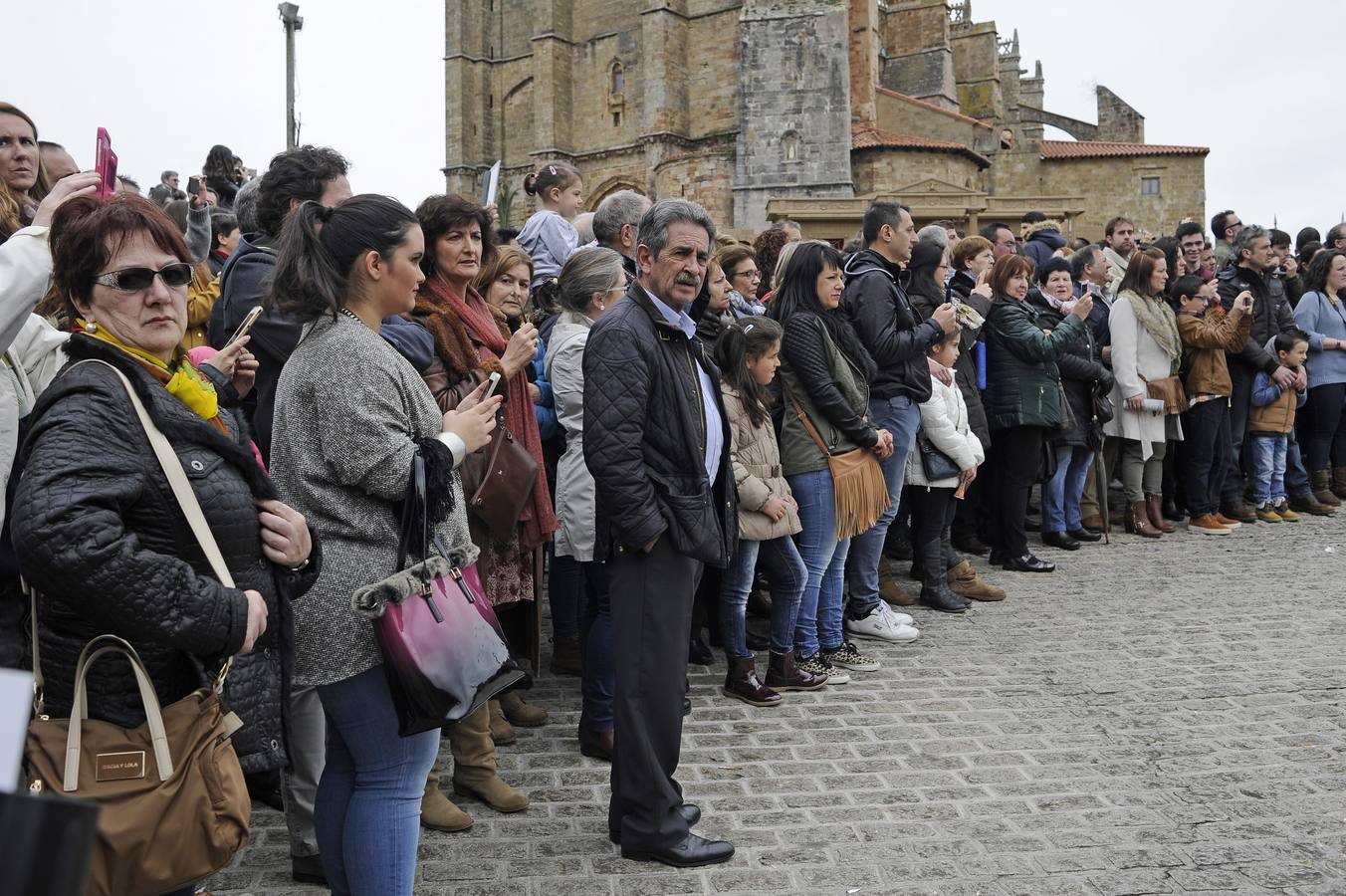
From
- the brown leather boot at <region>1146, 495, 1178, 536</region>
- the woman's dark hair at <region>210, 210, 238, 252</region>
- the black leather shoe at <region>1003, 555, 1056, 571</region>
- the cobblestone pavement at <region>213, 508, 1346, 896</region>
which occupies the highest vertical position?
the woman's dark hair at <region>210, 210, 238, 252</region>

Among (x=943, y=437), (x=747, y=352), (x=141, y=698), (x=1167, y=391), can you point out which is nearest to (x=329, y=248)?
(x=141, y=698)

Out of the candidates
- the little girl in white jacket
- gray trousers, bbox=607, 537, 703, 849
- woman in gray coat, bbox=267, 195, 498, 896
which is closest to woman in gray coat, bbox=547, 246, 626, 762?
gray trousers, bbox=607, 537, 703, 849

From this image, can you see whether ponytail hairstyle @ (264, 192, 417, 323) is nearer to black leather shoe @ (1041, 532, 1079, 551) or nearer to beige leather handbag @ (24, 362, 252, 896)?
beige leather handbag @ (24, 362, 252, 896)

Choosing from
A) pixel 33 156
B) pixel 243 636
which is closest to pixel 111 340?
pixel 243 636

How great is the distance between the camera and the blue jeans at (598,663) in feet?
16.0

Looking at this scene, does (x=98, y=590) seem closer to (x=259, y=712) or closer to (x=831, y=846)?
(x=259, y=712)

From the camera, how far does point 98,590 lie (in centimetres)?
219

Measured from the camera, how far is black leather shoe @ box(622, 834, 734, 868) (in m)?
3.81

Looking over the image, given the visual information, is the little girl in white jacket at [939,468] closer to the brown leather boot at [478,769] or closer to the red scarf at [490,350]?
the red scarf at [490,350]

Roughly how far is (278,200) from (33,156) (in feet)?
2.95

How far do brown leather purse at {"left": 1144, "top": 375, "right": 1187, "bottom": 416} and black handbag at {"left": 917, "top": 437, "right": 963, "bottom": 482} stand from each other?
3341 millimetres

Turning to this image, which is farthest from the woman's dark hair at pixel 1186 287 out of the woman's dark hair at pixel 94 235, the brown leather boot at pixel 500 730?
the woman's dark hair at pixel 94 235

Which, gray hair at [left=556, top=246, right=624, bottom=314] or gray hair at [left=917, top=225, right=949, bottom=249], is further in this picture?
gray hair at [left=917, top=225, right=949, bottom=249]

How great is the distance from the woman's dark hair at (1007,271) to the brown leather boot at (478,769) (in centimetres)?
585
